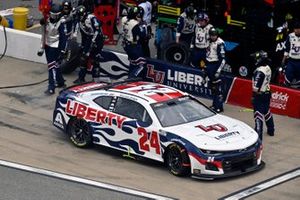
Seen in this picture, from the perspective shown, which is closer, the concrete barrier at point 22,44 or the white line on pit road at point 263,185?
the white line on pit road at point 263,185

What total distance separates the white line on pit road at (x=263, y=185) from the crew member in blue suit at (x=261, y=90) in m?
1.72

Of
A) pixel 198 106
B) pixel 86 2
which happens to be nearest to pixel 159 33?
pixel 86 2

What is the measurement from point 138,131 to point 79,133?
1.69 m

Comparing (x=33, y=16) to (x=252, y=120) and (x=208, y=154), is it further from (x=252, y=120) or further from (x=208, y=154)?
(x=208, y=154)

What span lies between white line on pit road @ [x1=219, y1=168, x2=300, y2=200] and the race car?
43cm

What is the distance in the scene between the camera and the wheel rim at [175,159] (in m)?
16.7

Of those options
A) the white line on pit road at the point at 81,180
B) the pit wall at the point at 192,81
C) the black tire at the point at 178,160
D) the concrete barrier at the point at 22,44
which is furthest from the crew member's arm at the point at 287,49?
the concrete barrier at the point at 22,44

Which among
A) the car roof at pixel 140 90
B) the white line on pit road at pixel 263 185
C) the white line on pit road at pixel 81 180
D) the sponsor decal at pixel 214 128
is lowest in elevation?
the white line on pit road at pixel 81 180

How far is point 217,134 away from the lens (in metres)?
16.9

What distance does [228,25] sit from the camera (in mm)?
22844

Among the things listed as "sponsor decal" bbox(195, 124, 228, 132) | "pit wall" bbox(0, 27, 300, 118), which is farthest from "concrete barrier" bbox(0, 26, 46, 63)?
"sponsor decal" bbox(195, 124, 228, 132)

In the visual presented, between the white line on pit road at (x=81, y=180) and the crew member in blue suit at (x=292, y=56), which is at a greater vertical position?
the crew member in blue suit at (x=292, y=56)

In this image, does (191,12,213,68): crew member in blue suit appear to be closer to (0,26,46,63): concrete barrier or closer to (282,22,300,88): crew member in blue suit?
(282,22,300,88): crew member in blue suit

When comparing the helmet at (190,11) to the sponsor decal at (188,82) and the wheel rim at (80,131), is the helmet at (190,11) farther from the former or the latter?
the wheel rim at (80,131)
